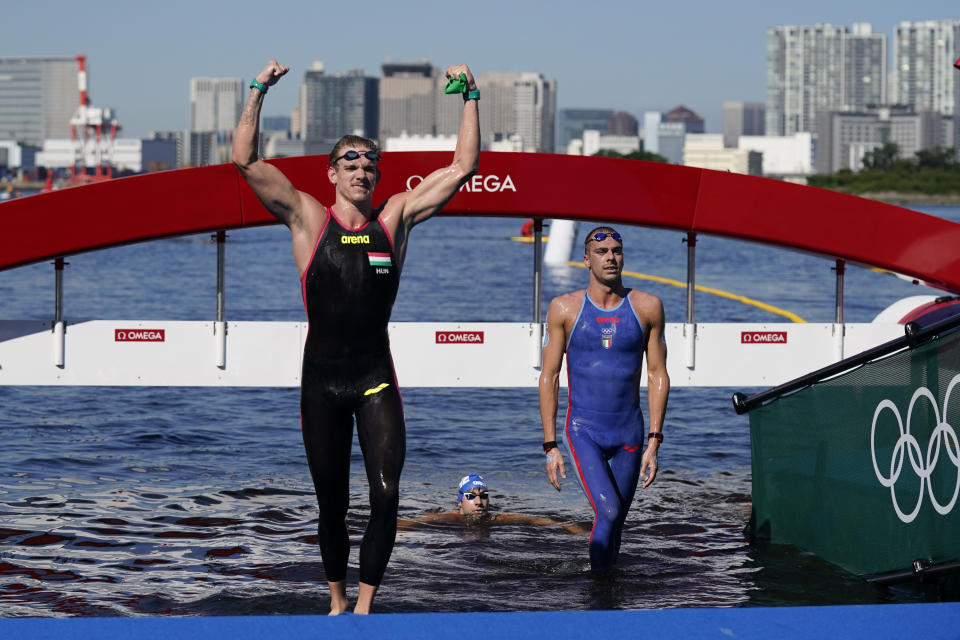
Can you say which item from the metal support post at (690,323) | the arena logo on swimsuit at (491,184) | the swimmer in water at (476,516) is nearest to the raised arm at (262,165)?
the arena logo on swimsuit at (491,184)

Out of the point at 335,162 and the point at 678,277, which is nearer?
the point at 335,162

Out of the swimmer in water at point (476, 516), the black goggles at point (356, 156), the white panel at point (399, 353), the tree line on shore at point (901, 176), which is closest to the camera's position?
the black goggles at point (356, 156)

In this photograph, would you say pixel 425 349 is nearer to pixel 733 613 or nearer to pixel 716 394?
pixel 733 613

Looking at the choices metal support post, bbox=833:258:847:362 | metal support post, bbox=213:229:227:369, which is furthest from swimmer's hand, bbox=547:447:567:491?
metal support post, bbox=833:258:847:362

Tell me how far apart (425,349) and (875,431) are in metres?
3.98

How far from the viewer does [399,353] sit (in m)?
9.63

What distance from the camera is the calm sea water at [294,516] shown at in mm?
7051

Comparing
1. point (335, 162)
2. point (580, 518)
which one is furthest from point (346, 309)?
point (580, 518)

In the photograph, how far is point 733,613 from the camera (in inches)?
167

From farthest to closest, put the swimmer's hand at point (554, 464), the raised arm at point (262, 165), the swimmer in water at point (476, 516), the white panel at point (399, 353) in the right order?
1. the swimmer in water at point (476, 516)
2. the white panel at point (399, 353)
3. the swimmer's hand at point (554, 464)
4. the raised arm at point (262, 165)

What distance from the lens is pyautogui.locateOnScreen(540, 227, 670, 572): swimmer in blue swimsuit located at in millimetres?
7059

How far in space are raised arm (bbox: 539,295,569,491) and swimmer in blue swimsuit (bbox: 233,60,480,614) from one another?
162 cm

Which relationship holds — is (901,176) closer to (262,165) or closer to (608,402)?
(608,402)

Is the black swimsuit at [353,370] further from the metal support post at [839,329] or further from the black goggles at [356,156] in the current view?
the metal support post at [839,329]
